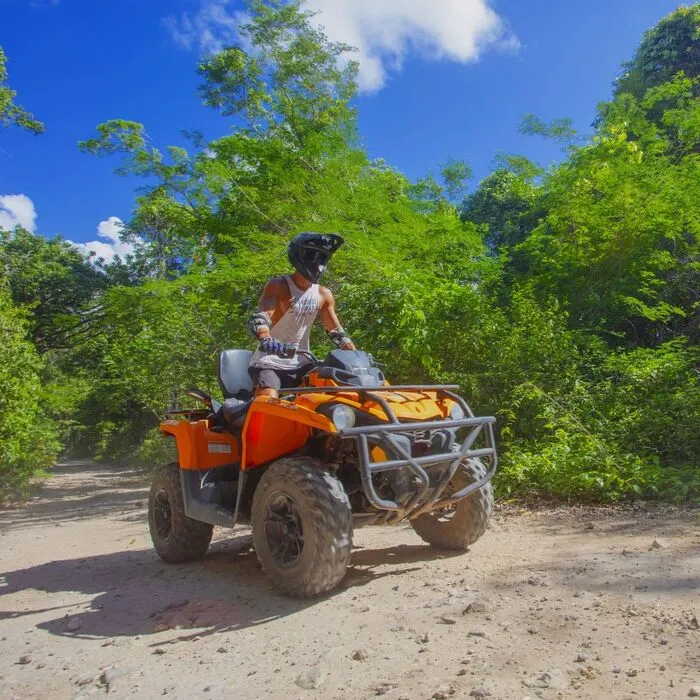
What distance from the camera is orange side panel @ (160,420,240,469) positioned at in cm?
477

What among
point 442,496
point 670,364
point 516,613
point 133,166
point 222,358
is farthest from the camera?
point 133,166

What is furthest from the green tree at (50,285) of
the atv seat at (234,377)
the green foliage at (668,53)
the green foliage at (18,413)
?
the green foliage at (668,53)

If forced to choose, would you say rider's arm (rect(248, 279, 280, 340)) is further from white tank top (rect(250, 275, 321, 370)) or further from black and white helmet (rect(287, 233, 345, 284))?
black and white helmet (rect(287, 233, 345, 284))

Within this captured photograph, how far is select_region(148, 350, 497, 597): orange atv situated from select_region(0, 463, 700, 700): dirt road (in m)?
0.32

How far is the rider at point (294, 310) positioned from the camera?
4.42 meters

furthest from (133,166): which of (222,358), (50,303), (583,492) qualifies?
(583,492)

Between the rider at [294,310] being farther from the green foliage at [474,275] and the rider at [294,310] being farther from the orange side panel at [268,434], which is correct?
the green foliage at [474,275]

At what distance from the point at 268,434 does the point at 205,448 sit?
32.9 inches

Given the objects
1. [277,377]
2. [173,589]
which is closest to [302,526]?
[277,377]

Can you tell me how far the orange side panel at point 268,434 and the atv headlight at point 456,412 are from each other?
941mm

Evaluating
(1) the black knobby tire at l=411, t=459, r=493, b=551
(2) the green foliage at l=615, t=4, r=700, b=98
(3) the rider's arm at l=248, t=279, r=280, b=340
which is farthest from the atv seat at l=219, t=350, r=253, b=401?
(2) the green foliage at l=615, t=4, r=700, b=98

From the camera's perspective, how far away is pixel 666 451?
22.6 feet

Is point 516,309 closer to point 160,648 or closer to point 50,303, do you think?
point 160,648

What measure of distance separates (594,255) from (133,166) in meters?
11.8
